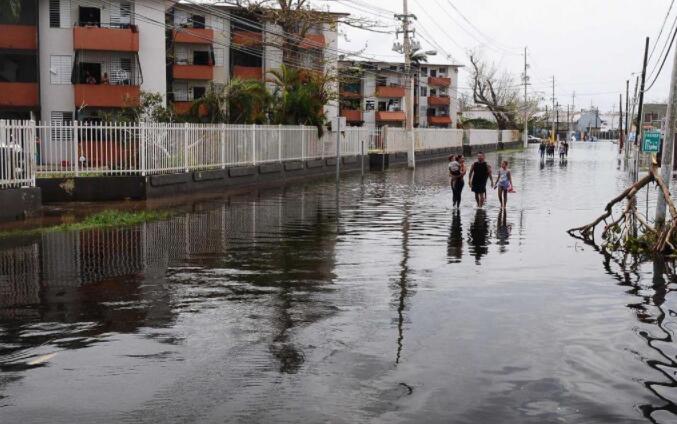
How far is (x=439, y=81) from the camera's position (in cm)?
11100

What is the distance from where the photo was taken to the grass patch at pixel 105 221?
58.4 ft

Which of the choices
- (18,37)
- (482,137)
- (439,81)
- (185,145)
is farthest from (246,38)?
(439,81)

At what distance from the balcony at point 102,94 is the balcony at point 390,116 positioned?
164 feet

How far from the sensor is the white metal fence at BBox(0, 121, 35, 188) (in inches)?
786

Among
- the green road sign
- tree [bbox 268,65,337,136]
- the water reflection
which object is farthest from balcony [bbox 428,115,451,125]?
the water reflection

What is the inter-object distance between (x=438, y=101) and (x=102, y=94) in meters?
72.1

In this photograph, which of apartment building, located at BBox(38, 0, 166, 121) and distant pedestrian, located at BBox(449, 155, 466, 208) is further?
apartment building, located at BBox(38, 0, 166, 121)

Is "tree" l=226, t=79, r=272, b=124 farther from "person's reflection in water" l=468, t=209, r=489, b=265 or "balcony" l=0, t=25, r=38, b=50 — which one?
"person's reflection in water" l=468, t=209, r=489, b=265

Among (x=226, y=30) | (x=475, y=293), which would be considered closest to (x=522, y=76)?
(x=226, y=30)

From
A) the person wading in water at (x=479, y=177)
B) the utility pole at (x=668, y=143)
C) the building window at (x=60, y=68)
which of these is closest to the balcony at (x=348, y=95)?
the building window at (x=60, y=68)

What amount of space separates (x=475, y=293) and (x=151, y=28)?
128 feet

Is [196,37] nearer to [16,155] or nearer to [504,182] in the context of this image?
[504,182]

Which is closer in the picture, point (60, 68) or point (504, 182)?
point (504, 182)

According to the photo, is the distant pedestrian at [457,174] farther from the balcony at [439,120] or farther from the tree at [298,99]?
the balcony at [439,120]
